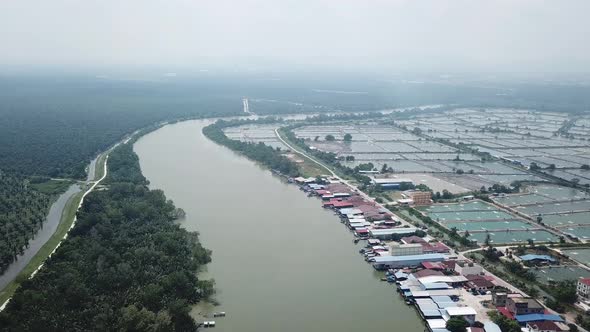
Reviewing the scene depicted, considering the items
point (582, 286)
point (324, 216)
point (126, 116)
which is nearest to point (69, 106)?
point (126, 116)

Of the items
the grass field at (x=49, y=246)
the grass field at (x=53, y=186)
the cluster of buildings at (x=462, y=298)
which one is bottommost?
the cluster of buildings at (x=462, y=298)

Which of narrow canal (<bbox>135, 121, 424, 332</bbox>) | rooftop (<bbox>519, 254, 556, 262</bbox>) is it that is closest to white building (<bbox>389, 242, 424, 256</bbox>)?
narrow canal (<bbox>135, 121, 424, 332</bbox>)

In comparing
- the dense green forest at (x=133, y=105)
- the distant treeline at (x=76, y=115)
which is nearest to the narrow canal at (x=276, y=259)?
the distant treeline at (x=76, y=115)

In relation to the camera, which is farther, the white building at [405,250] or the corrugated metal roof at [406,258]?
the white building at [405,250]

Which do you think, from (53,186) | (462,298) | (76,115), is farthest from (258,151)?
(76,115)

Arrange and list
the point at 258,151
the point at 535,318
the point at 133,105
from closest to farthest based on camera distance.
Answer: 1. the point at 535,318
2. the point at 258,151
3. the point at 133,105

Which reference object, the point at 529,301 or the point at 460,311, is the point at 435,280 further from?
the point at 529,301

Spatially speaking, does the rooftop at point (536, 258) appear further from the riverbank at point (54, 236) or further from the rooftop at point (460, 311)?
the riverbank at point (54, 236)
